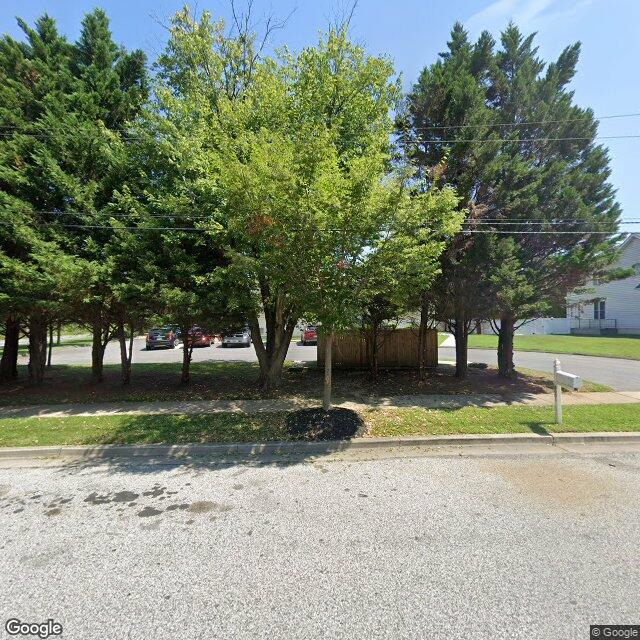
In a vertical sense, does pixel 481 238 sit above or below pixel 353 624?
above

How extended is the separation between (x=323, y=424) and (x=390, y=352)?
7.87 meters

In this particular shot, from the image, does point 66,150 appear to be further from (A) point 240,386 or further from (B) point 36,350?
(A) point 240,386

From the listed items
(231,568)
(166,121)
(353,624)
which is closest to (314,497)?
(231,568)

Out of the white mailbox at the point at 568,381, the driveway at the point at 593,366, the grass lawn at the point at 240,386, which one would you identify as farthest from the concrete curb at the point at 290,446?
the driveway at the point at 593,366

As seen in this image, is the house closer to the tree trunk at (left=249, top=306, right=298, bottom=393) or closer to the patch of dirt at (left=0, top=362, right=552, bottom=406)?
the patch of dirt at (left=0, top=362, right=552, bottom=406)

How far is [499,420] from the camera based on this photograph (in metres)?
7.38

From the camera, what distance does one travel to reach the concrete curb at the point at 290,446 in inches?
238

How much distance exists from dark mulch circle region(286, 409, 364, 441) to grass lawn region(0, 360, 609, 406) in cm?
201

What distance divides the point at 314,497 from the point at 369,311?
7.32 metres

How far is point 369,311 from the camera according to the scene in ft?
36.9

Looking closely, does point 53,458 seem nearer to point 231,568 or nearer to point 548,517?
point 231,568

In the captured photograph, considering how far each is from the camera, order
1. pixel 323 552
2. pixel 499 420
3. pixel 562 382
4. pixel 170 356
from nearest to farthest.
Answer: pixel 323 552
pixel 562 382
pixel 499 420
pixel 170 356

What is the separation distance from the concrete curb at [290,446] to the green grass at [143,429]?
22cm

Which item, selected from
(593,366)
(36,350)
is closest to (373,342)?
(593,366)
